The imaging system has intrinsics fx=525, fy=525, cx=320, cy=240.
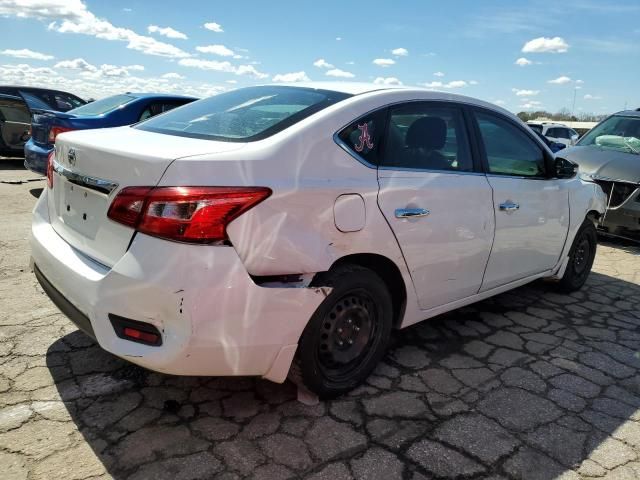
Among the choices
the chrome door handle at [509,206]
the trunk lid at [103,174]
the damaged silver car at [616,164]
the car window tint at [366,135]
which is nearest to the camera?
the trunk lid at [103,174]

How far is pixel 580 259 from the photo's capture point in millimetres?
4766

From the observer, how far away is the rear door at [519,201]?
3.43 m

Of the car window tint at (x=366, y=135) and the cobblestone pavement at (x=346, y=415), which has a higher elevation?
the car window tint at (x=366, y=135)

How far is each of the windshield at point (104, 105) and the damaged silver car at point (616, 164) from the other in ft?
20.3

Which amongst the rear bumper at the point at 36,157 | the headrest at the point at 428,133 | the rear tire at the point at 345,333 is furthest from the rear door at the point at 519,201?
the rear bumper at the point at 36,157

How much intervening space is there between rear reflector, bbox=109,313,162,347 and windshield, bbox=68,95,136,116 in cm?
580

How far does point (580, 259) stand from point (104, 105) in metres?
6.53

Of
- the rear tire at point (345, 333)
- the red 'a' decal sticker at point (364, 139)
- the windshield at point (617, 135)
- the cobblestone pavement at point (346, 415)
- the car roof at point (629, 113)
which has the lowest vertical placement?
the cobblestone pavement at point (346, 415)

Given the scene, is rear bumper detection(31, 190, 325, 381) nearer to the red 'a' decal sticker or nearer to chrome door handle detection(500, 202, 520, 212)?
the red 'a' decal sticker

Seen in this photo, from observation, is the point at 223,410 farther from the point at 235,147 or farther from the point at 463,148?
the point at 463,148

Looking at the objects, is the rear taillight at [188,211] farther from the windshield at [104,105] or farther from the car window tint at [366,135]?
the windshield at [104,105]

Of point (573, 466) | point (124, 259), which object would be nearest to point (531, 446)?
point (573, 466)

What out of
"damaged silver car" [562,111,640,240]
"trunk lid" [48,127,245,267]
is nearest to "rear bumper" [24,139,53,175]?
"trunk lid" [48,127,245,267]

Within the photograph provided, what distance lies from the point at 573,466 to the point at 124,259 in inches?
84.4
